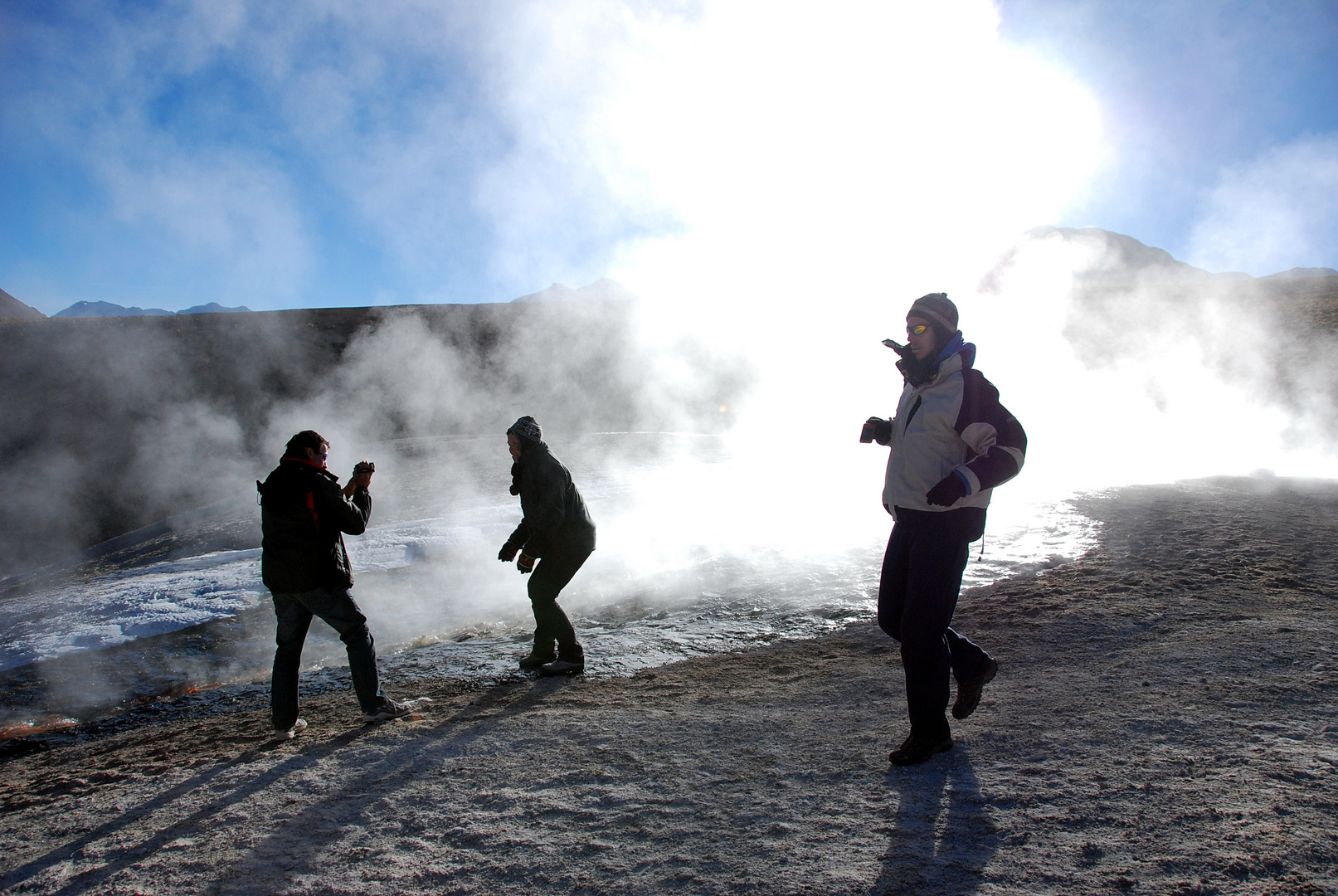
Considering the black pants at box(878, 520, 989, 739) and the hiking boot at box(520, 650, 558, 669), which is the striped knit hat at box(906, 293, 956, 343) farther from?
the hiking boot at box(520, 650, 558, 669)

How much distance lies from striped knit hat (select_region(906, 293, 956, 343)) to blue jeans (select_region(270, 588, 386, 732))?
2.47 meters

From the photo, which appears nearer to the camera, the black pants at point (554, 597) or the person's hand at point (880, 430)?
the person's hand at point (880, 430)

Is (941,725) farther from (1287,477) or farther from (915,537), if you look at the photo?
(1287,477)

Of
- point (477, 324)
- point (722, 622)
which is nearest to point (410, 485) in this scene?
point (722, 622)

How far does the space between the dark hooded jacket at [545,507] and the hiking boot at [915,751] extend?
6.38 feet

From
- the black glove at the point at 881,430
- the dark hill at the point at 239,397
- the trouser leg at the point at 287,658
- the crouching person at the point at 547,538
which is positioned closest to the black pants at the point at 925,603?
the black glove at the point at 881,430

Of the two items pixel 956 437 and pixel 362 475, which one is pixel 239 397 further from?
pixel 956 437

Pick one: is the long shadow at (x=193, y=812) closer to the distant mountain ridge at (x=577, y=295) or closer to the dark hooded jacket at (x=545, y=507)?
the dark hooded jacket at (x=545, y=507)

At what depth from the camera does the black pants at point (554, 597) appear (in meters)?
3.65

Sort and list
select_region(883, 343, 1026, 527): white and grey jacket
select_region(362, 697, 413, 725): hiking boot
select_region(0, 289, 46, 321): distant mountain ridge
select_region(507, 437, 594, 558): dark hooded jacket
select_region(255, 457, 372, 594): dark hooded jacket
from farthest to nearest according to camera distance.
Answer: select_region(0, 289, 46, 321): distant mountain ridge, select_region(507, 437, 594, 558): dark hooded jacket, select_region(362, 697, 413, 725): hiking boot, select_region(255, 457, 372, 594): dark hooded jacket, select_region(883, 343, 1026, 527): white and grey jacket

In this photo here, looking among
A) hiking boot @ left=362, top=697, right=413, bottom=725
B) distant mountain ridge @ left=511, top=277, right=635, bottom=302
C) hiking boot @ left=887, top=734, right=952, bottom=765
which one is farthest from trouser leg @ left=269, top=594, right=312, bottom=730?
distant mountain ridge @ left=511, top=277, right=635, bottom=302

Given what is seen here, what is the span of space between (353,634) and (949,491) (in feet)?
8.13

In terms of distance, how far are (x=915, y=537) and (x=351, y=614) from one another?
2.33 metres

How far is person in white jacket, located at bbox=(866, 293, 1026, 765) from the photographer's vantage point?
205cm
